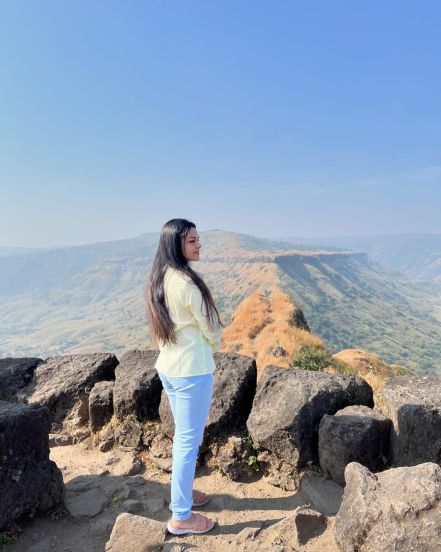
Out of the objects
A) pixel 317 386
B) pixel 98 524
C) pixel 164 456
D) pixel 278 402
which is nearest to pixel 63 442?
pixel 164 456

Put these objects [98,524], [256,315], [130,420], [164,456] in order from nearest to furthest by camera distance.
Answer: [98,524], [164,456], [130,420], [256,315]

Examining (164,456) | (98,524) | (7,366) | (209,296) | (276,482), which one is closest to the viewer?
(209,296)

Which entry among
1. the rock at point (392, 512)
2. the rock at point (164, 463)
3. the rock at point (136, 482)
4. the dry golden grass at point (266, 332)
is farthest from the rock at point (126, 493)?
the dry golden grass at point (266, 332)

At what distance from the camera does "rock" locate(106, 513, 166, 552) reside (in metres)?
4.39

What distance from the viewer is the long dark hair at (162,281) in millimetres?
4480

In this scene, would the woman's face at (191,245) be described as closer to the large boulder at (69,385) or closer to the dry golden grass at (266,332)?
the large boulder at (69,385)

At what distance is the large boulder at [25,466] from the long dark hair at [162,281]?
2.10m

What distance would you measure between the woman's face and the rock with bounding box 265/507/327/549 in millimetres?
3043

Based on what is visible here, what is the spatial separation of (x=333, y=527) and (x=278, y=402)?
5.66 feet

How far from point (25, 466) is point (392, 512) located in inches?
163

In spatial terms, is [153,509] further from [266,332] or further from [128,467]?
[266,332]

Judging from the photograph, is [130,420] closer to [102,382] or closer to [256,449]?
[102,382]

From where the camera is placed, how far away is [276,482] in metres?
5.64

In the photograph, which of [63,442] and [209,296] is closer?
[209,296]
